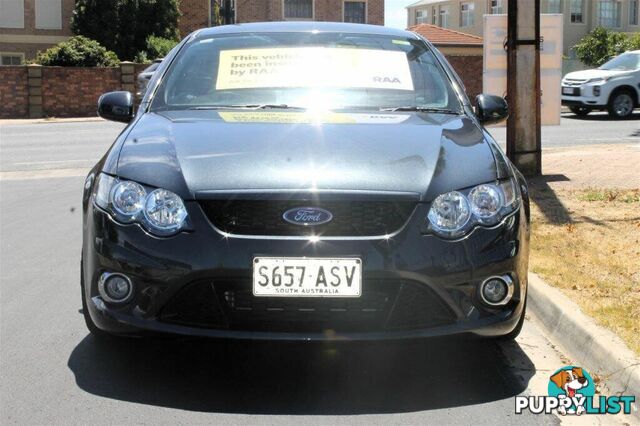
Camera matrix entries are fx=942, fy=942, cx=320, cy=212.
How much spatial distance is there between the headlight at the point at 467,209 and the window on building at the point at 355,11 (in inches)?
1912

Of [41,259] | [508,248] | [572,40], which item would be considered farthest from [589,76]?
[572,40]

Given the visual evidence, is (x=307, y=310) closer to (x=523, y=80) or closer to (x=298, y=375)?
(x=298, y=375)

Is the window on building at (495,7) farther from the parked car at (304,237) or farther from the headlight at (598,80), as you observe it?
the parked car at (304,237)

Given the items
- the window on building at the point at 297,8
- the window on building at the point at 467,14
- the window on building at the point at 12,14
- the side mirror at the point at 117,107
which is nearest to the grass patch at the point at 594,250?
the side mirror at the point at 117,107

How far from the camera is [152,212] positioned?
382 centimetres

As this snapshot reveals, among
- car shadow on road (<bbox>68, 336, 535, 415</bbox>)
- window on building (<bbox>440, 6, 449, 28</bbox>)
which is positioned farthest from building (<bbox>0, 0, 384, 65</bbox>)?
car shadow on road (<bbox>68, 336, 535, 415</bbox>)

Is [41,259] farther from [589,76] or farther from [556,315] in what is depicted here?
[589,76]

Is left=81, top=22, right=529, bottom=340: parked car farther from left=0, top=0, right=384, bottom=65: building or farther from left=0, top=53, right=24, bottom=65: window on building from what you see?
left=0, top=53, right=24, bottom=65: window on building

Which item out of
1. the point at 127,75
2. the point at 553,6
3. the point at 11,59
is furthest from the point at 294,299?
the point at 553,6

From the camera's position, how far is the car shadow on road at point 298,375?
385 centimetres

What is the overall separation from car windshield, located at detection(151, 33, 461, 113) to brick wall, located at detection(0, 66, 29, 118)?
29.1 metres

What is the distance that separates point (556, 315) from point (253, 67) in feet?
6.97

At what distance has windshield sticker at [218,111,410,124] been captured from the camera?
14.9 ft

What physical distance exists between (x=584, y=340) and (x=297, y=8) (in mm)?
47774
